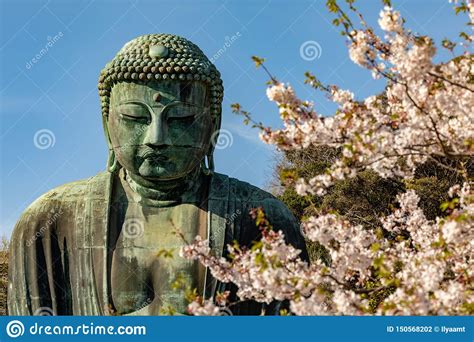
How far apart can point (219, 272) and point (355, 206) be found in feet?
54.7

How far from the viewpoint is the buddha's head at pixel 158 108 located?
614 cm

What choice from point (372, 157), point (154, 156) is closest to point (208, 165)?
point (154, 156)

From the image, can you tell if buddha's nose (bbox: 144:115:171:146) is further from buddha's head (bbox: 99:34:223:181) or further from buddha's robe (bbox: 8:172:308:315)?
buddha's robe (bbox: 8:172:308:315)

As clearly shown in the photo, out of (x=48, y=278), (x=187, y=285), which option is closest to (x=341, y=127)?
(x=187, y=285)

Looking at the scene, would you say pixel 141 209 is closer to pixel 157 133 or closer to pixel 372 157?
pixel 157 133

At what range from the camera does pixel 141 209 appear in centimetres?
636

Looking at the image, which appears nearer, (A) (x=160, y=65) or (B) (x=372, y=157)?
(B) (x=372, y=157)

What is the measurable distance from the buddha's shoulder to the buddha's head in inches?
12.2

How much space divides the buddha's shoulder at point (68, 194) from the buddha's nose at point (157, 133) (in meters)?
0.69

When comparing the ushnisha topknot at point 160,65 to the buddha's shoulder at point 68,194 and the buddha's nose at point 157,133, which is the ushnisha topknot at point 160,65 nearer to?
the buddha's nose at point 157,133

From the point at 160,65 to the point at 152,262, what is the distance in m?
1.60

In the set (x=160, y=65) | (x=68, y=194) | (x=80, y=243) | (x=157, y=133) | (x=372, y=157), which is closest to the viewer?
(x=372, y=157)

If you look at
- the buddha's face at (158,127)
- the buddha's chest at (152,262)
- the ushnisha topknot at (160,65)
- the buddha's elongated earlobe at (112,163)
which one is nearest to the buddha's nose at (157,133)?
the buddha's face at (158,127)

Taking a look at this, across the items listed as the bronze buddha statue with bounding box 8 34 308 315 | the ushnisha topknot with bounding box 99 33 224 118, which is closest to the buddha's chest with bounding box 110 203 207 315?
the bronze buddha statue with bounding box 8 34 308 315
